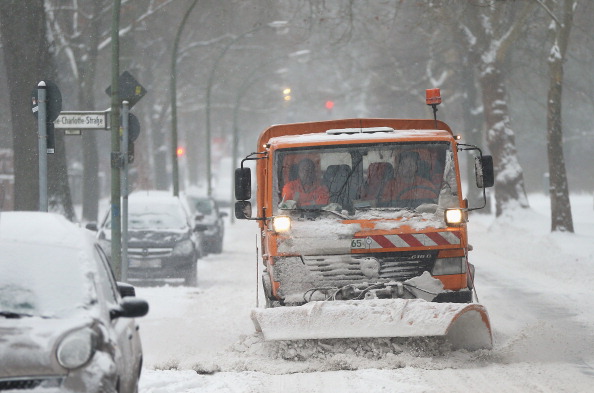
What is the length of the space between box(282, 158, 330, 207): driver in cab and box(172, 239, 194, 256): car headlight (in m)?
8.71

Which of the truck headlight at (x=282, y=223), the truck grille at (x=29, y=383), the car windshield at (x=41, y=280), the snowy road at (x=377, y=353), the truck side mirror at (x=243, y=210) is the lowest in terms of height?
the snowy road at (x=377, y=353)

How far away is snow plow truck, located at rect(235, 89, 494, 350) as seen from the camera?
33.0ft

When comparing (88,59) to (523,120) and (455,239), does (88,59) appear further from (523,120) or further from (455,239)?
(523,120)

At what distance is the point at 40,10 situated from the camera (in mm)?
20906

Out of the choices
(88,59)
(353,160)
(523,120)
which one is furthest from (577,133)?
(353,160)

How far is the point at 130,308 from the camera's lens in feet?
21.8

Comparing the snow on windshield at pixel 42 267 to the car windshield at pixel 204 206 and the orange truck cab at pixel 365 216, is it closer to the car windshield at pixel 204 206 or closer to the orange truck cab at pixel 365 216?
the orange truck cab at pixel 365 216

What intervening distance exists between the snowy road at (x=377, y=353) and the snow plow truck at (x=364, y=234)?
1.07 ft

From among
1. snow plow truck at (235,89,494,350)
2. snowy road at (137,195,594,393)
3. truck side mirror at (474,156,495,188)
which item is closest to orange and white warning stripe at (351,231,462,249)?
snow plow truck at (235,89,494,350)

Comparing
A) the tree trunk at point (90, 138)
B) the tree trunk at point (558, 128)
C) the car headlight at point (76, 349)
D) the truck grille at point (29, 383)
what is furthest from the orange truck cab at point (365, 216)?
the tree trunk at point (90, 138)

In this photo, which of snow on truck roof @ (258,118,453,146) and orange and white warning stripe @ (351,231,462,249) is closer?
orange and white warning stripe @ (351,231,462,249)

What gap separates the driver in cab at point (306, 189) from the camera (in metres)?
11.2

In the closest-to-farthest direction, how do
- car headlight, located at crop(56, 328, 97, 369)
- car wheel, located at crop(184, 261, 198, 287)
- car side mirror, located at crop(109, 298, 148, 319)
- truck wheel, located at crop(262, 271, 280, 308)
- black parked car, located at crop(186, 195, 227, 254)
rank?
car headlight, located at crop(56, 328, 97, 369) → car side mirror, located at crop(109, 298, 148, 319) → truck wheel, located at crop(262, 271, 280, 308) → car wheel, located at crop(184, 261, 198, 287) → black parked car, located at crop(186, 195, 227, 254)

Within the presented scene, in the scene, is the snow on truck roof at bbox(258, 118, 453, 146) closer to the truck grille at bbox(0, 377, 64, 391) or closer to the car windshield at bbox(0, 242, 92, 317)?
the car windshield at bbox(0, 242, 92, 317)
